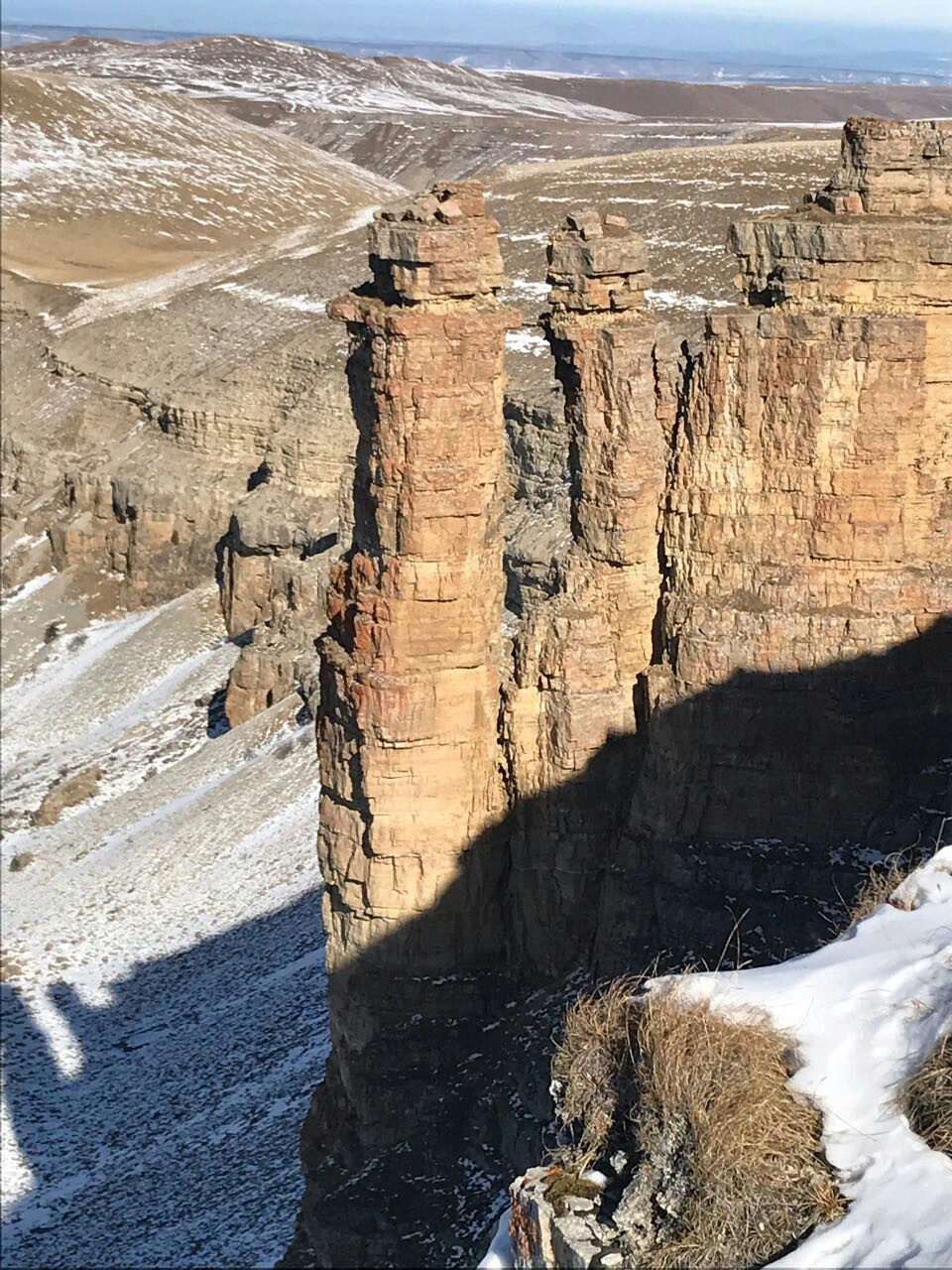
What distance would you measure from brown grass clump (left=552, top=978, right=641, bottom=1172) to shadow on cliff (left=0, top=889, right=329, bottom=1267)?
59.1 feet

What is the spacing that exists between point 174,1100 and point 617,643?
17.6 m

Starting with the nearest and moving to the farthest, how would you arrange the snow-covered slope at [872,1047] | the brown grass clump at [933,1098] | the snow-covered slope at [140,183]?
the snow-covered slope at [872,1047] < the brown grass clump at [933,1098] < the snow-covered slope at [140,183]

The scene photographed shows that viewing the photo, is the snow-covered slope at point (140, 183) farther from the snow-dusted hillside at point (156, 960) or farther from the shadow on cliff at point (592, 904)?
the shadow on cliff at point (592, 904)

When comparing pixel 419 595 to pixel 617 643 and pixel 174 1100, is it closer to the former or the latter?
pixel 617 643

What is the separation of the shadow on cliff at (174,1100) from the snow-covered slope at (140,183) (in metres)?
72.0

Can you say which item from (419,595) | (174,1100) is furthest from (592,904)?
(174,1100)

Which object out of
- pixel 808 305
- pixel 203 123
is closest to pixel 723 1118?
pixel 808 305

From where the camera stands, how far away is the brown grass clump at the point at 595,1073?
12942 mm

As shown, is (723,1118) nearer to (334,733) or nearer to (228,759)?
(334,733)

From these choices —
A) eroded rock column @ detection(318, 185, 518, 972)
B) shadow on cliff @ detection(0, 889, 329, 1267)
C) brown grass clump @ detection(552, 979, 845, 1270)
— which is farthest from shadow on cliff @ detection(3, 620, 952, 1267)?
brown grass clump @ detection(552, 979, 845, 1270)

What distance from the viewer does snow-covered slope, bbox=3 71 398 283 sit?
124m

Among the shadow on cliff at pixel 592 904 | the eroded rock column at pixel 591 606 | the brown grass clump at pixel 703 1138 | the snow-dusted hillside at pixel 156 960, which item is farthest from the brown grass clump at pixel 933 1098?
the snow-dusted hillside at pixel 156 960

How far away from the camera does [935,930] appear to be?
13492mm

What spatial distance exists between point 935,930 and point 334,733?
47.8 ft
